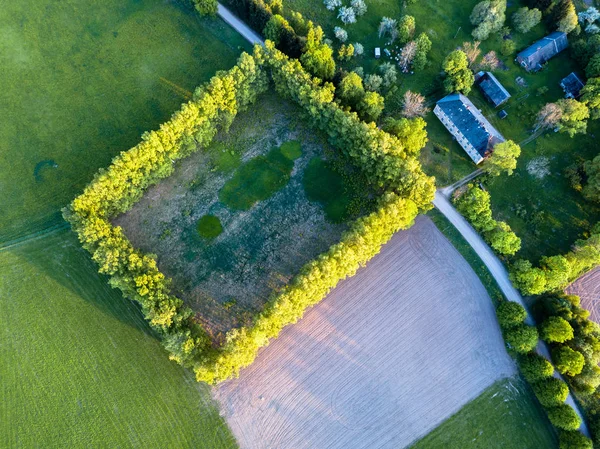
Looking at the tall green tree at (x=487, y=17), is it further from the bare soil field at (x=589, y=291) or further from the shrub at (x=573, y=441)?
the shrub at (x=573, y=441)

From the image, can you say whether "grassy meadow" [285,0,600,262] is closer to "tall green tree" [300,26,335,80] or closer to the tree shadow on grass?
"tall green tree" [300,26,335,80]

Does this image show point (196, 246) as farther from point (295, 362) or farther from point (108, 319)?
point (295, 362)

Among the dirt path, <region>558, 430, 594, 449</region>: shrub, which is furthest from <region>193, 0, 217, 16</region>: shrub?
<region>558, 430, 594, 449</region>: shrub

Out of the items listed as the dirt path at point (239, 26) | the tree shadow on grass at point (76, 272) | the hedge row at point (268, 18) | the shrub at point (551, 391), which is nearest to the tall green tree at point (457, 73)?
the hedge row at point (268, 18)

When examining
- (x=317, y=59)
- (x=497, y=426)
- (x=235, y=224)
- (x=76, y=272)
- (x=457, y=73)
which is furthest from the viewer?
(x=457, y=73)

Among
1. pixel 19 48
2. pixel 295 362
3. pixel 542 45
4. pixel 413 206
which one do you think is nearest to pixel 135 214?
pixel 295 362

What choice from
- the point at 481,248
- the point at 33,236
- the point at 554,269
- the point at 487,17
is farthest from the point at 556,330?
the point at 33,236

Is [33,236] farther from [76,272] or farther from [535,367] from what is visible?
[535,367]

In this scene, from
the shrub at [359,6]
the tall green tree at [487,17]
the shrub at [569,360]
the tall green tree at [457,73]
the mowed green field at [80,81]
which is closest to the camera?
the shrub at [569,360]
